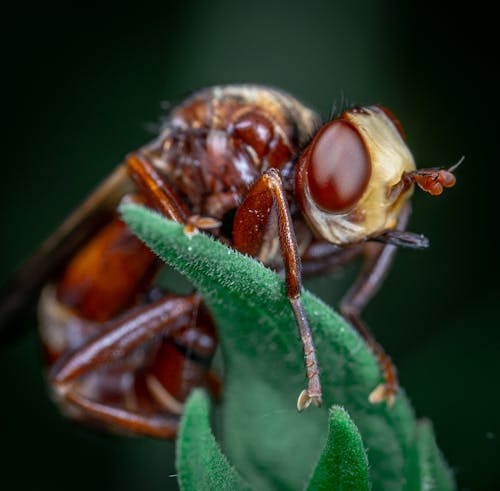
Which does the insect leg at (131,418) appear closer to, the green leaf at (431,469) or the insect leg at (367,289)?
the insect leg at (367,289)

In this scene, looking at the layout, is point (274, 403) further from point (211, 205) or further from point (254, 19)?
point (254, 19)

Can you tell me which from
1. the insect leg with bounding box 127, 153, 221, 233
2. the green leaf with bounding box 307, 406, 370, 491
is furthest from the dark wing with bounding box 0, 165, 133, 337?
the green leaf with bounding box 307, 406, 370, 491

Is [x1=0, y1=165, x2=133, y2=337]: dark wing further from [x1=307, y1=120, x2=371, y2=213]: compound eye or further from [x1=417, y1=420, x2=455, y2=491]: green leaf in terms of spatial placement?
[x1=417, y1=420, x2=455, y2=491]: green leaf

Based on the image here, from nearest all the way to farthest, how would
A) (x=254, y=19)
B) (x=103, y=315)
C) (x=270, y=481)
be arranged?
(x=270, y=481), (x=103, y=315), (x=254, y=19)

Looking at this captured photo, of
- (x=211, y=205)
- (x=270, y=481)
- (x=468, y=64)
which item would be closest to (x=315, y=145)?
(x=211, y=205)

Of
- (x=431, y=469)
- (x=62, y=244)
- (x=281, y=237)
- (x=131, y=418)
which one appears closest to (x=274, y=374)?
(x=281, y=237)

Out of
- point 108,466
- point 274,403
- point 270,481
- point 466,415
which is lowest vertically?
point 108,466

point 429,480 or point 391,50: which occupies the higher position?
point 391,50
